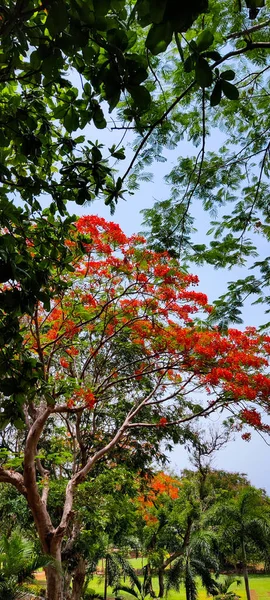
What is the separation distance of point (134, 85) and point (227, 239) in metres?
3.62

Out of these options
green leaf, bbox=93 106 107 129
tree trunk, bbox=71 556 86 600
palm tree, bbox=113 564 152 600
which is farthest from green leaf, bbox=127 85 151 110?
palm tree, bbox=113 564 152 600

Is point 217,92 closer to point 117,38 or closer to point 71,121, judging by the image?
point 117,38

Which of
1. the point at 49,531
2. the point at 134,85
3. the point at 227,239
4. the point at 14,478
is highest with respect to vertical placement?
the point at 227,239

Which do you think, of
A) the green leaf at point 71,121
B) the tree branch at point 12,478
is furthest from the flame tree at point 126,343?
the green leaf at point 71,121

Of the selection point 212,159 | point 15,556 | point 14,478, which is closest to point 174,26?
point 212,159

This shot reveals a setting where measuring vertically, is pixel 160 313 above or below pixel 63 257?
above

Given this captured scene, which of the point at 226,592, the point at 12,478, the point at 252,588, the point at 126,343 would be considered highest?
the point at 126,343

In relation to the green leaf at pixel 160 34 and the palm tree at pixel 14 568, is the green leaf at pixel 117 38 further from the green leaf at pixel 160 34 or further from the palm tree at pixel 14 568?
the palm tree at pixel 14 568

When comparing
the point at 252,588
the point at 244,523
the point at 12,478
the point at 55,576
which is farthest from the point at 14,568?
the point at 252,588

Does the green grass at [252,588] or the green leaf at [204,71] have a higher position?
the green leaf at [204,71]

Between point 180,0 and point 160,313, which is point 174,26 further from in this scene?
point 160,313

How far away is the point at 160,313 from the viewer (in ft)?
19.8

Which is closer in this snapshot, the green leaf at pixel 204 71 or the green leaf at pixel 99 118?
the green leaf at pixel 204 71

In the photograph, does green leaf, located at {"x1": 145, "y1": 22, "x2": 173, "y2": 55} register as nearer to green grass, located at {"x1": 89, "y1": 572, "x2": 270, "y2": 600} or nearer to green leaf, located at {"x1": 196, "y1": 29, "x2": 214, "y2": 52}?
green leaf, located at {"x1": 196, "y1": 29, "x2": 214, "y2": 52}
